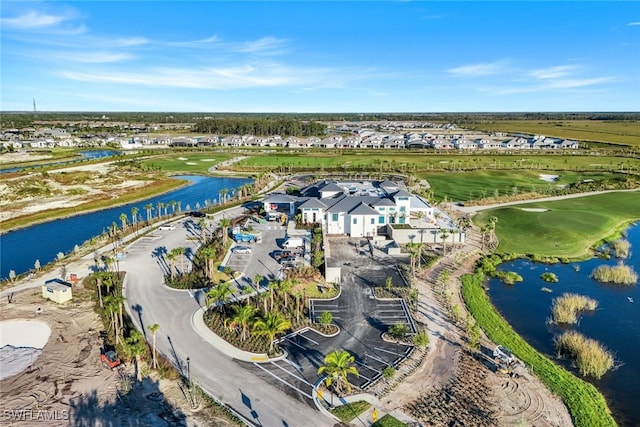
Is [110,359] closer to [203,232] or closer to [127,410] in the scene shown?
[127,410]

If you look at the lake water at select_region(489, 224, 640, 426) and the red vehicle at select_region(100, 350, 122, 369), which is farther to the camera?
the red vehicle at select_region(100, 350, 122, 369)

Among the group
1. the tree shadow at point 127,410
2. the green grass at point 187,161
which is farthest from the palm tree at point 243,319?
the green grass at point 187,161

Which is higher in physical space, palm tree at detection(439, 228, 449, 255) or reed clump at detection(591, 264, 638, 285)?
palm tree at detection(439, 228, 449, 255)

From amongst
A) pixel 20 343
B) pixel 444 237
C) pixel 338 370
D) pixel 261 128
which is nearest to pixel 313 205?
pixel 444 237

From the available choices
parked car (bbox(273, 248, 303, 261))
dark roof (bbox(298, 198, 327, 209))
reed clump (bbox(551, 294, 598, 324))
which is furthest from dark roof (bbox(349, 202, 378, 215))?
reed clump (bbox(551, 294, 598, 324))

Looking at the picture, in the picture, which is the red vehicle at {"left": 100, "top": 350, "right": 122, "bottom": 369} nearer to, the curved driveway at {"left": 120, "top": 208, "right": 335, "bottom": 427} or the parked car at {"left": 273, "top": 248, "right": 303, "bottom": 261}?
the curved driveway at {"left": 120, "top": 208, "right": 335, "bottom": 427}
